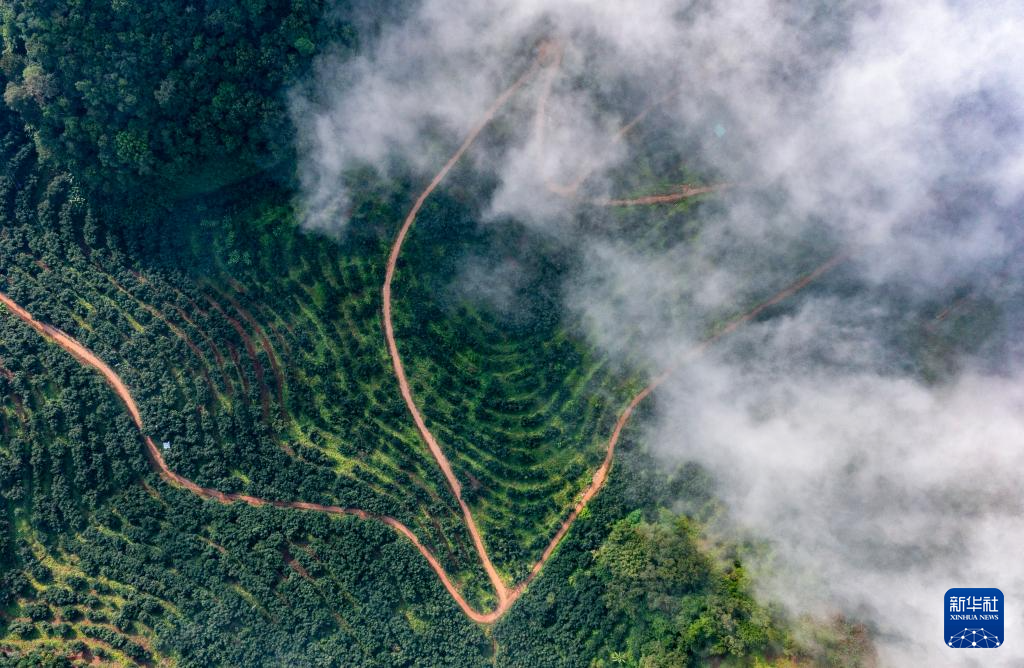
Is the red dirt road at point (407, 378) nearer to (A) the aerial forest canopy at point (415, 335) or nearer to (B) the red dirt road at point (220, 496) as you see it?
(A) the aerial forest canopy at point (415, 335)

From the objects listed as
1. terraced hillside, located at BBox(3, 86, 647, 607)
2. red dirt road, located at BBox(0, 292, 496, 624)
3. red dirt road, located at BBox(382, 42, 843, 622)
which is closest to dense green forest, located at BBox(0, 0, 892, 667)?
terraced hillside, located at BBox(3, 86, 647, 607)

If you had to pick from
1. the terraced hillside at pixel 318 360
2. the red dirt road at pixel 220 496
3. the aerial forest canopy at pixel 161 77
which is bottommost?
the red dirt road at pixel 220 496

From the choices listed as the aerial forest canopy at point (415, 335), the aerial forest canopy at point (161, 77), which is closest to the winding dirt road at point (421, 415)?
the aerial forest canopy at point (415, 335)

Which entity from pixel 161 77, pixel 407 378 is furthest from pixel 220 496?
pixel 161 77

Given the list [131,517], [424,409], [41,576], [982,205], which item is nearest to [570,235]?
[424,409]

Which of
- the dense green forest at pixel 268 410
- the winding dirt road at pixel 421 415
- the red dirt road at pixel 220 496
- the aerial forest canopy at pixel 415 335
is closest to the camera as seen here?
the dense green forest at pixel 268 410

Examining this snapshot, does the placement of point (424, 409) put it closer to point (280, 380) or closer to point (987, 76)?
point (280, 380)
